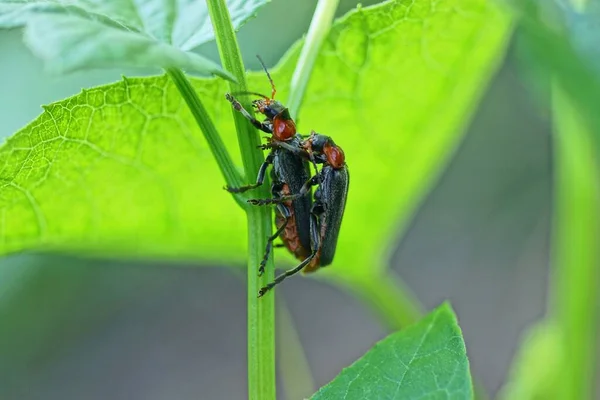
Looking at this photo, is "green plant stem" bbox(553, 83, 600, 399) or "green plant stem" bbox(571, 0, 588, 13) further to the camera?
"green plant stem" bbox(553, 83, 600, 399)

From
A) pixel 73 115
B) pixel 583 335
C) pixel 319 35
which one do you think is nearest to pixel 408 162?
pixel 583 335

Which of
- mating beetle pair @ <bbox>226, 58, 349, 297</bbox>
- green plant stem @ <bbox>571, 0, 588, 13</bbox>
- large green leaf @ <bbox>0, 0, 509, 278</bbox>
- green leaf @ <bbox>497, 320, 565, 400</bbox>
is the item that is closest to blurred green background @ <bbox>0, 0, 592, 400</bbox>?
large green leaf @ <bbox>0, 0, 509, 278</bbox>

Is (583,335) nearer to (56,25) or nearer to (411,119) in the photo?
(411,119)

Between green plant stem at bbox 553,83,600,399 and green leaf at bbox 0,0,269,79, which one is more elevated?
Result: green leaf at bbox 0,0,269,79

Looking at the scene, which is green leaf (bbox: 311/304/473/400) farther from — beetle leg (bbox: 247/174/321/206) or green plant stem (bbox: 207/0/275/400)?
beetle leg (bbox: 247/174/321/206)

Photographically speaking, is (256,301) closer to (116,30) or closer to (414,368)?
(414,368)

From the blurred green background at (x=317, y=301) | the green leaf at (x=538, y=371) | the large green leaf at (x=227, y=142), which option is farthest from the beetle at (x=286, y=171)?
the blurred green background at (x=317, y=301)

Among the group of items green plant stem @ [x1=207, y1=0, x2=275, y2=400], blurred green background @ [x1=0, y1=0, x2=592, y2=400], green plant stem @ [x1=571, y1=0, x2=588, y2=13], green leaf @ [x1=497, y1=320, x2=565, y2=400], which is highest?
blurred green background @ [x1=0, y1=0, x2=592, y2=400]
